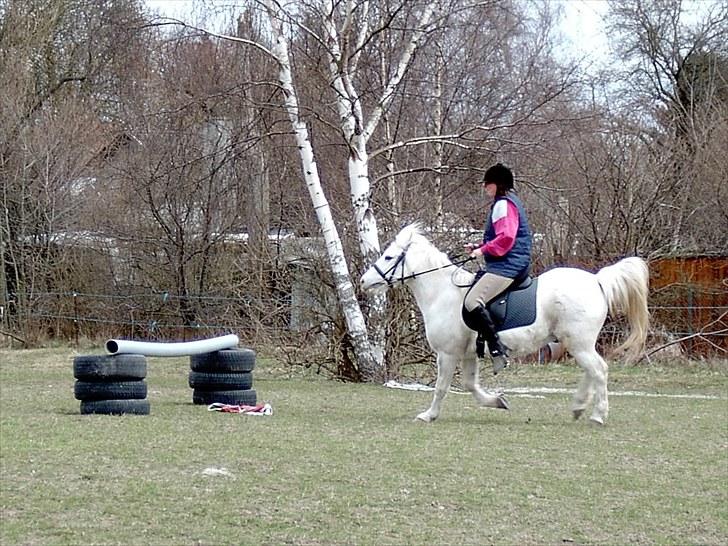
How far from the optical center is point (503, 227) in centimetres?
1118

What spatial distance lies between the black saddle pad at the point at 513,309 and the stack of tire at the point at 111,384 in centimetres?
359

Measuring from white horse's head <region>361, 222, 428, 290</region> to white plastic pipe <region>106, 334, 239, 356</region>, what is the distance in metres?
1.84

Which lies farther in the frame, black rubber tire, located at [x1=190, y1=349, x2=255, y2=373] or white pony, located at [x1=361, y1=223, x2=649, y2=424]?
black rubber tire, located at [x1=190, y1=349, x2=255, y2=373]

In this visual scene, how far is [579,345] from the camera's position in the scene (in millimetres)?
11789

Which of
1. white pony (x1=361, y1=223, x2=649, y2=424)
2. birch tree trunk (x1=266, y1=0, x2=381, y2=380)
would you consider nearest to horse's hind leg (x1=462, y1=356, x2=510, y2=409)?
white pony (x1=361, y1=223, x2=649, y2=424)

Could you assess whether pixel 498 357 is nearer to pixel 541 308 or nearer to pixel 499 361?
pixel 499 361

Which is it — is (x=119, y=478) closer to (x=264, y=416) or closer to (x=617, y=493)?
(x=617, y=493)

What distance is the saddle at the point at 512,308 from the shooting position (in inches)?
455

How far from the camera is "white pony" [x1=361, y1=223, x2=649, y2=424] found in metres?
11.7

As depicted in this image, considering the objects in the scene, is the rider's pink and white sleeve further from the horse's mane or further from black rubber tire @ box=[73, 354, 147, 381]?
black rubber tire @ box=[73, 354, 147, 381]

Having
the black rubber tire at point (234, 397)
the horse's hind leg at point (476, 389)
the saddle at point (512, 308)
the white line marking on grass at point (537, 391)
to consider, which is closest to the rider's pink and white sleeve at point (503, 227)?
the saddle at point (512, 308)

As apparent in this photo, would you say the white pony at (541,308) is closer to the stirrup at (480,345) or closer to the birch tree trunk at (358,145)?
the stirrup at (480,345)

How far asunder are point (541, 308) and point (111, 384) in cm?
439

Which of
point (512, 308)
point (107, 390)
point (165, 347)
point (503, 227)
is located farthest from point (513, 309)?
point (107, 390)
